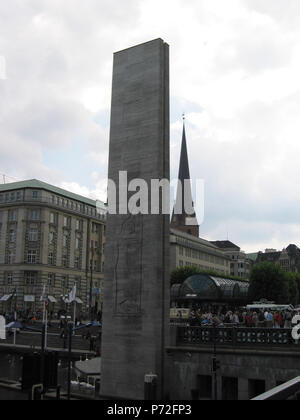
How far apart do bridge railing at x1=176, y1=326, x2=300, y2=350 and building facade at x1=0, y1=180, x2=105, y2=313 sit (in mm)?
64422

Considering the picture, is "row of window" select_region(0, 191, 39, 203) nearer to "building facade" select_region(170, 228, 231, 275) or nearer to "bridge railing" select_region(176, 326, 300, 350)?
"building facade" select_region(170, 228, 231, 275)

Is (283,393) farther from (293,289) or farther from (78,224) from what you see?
(293,289)

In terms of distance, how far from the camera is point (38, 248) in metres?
92.1

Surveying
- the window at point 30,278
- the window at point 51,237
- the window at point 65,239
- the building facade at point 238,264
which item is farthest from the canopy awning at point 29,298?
the building facade at point 238,264

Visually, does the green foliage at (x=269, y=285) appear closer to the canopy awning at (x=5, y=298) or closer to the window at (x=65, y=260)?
the window at (x=65, y=260)

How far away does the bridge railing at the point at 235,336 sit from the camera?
2253 centimetres

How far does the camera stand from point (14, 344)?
51.2 metres

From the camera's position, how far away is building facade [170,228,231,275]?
150625mm

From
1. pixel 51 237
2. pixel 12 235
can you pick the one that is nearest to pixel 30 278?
pixel 51 237

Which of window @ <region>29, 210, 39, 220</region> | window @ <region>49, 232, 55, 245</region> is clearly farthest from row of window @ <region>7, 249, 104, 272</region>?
window @ <region>29, 210, 39, 220</region>

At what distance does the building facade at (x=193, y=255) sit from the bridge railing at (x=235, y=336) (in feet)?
380

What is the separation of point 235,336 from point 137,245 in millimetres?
6877
